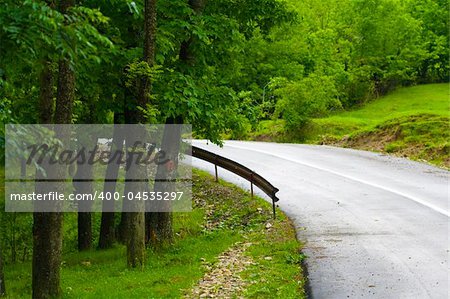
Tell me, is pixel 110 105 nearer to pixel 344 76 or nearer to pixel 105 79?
pixel 105 79

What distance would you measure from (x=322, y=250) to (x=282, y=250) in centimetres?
Answer: 87

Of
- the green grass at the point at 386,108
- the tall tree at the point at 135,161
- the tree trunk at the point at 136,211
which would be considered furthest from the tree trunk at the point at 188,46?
the green grass at the point at 386,108

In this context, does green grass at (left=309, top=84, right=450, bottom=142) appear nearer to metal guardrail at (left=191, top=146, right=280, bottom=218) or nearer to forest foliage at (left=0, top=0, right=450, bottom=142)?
forest foliage at (left=0, top=0, right=450, bottom=142)

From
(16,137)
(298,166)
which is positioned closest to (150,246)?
(16,137)

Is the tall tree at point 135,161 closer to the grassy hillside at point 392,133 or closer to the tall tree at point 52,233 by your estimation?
the tall tree at point 52,233

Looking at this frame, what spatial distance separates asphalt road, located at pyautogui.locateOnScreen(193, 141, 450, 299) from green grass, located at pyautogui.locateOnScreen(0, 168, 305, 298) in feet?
1.76

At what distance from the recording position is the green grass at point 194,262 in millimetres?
10258

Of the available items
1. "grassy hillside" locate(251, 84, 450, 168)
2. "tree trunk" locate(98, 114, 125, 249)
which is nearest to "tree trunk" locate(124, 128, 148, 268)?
"tree trunk" locate(98, 114, 125, 249)

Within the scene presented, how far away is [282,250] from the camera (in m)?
12.4

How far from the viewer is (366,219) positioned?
47.5 ft

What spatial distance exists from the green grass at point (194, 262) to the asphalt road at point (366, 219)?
0.54 metres

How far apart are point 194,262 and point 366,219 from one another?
4.70 metres

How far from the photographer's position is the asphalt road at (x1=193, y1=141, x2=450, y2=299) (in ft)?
32.9

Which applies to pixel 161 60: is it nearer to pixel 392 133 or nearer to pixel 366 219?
pixel 366 219
